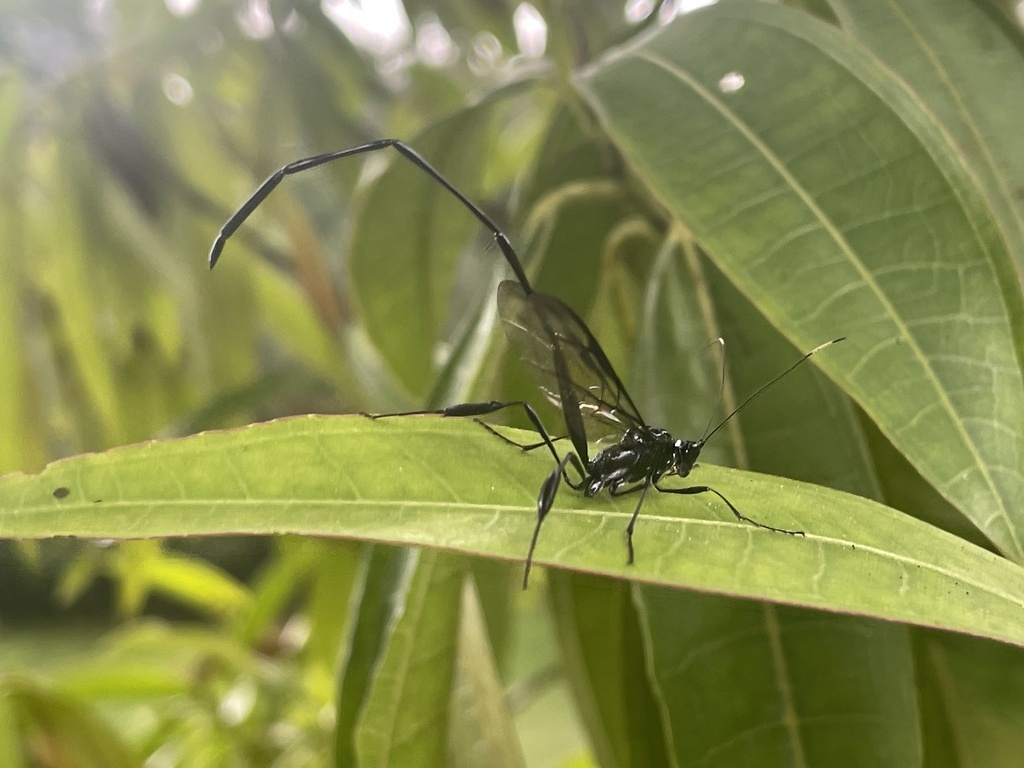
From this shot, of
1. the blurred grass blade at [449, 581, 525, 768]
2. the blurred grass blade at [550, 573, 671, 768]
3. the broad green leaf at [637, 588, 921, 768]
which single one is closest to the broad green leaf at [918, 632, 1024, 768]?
the broad green leaf at [637, 588, 921, 768]

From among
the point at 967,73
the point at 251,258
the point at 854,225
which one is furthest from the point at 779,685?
the point at 251,258

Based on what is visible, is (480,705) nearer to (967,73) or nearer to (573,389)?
(573,389)

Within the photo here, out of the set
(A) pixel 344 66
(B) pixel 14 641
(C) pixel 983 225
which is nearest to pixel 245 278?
(A) pixel 344 66

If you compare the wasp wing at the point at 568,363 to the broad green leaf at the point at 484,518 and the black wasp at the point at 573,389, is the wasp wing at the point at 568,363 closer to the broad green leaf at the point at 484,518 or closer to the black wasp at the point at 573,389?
the black wasp at the point at 573,389

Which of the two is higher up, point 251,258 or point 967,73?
point 251,258

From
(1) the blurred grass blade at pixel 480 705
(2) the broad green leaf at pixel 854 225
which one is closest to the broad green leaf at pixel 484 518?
(2) the broad green leaf at pixel 854 225

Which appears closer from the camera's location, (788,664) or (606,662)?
(788,664)

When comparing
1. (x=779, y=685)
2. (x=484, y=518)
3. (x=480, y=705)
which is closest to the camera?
(x=484, y=518)

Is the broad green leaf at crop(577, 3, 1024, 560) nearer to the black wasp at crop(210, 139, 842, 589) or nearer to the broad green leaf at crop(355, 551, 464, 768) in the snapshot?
the black wasp at crop(210, 139, 842, 589)
